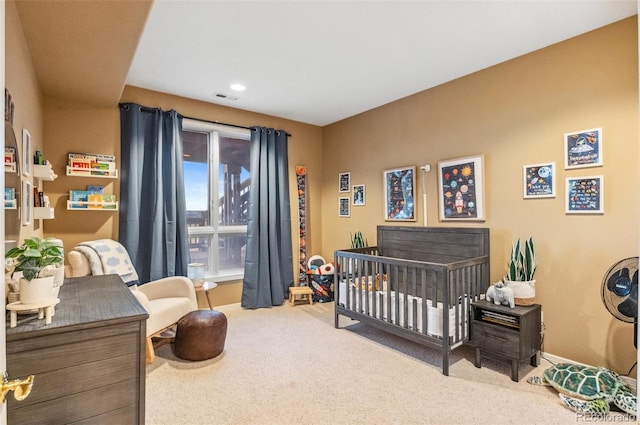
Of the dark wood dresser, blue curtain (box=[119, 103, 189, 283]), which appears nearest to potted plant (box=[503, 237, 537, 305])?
the dark wood dresser

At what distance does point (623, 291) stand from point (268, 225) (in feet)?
11.0

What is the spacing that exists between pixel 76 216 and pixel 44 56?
145 cm

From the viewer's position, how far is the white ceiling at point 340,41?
7.04 feet

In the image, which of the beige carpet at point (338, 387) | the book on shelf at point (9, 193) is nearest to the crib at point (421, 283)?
the beige carpet at point (338, 387)

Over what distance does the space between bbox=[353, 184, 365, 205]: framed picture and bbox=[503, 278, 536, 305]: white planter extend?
6.91 feet

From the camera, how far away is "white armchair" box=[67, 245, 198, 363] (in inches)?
104

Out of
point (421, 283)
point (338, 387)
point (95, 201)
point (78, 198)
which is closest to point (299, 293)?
point (421, 283)

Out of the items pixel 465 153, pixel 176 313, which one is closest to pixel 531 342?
pixel 465 153

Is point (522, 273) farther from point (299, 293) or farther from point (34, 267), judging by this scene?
point (34, 267)

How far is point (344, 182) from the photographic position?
4586 mm

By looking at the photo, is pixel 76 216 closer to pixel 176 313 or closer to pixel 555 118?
pixel 176 313

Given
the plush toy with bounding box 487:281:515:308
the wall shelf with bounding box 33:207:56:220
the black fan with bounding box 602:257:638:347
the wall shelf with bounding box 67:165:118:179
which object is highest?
the wall shelf with bounding box 67:165:118:179

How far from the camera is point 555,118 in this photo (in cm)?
260

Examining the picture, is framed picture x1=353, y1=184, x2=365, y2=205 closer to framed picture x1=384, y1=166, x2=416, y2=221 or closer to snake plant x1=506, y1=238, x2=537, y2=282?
framed picture x1=384, y1=166, x2=416, y2=221
